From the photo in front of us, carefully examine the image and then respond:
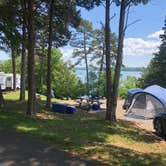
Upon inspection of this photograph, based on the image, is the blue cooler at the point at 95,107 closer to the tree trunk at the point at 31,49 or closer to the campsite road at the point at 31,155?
the tree trunk at the point at 31,49

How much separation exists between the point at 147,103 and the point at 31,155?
15.1m

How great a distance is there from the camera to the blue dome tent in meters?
19.2

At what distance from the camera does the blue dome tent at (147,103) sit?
19172 mm

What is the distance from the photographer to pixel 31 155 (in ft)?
19.5

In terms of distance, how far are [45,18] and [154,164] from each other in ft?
42.6

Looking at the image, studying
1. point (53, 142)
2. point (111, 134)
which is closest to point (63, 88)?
point (111, 134)

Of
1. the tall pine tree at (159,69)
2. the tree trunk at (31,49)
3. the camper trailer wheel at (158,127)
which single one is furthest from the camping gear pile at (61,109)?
the tall pine tree at (159,69)

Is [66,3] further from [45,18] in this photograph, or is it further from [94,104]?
[94,104]

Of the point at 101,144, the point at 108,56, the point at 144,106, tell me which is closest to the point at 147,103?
the point at 144,106

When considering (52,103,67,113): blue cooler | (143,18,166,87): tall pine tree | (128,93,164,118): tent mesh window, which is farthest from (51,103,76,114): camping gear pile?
(143,18,166,87): tall pine tree

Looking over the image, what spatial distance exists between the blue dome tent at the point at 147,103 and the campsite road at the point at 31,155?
42.8ft

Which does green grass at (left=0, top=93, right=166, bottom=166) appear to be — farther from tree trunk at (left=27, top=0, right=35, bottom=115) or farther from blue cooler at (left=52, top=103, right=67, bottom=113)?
blue cooler at (left=52, top=103, right=67, bottom=113)

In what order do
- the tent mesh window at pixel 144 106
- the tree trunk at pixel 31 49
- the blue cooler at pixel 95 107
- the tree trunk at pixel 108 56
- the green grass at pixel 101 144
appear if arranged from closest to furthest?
the green grass at pixel 101 144 < the tree trunk at pixel 31 49 < the tree trunk at pixel 108 56 < the tent mesh window at pixel 144 106 < the blue cooler at pixel 95 107

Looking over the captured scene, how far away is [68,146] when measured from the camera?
697 cm
